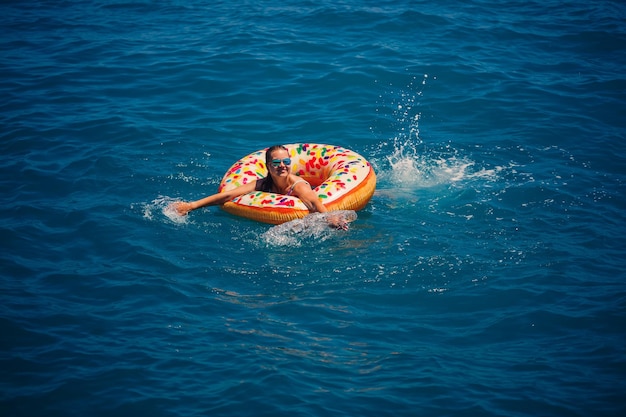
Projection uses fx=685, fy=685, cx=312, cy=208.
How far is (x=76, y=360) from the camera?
6.08 m

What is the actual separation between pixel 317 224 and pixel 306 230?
0.49 ft

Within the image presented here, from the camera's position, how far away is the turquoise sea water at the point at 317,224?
586cm

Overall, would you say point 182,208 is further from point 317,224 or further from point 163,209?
point 317,224

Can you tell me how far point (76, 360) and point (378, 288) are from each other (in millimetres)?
3012

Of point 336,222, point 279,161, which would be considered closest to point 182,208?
point 279,161

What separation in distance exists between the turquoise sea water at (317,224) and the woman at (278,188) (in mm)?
241

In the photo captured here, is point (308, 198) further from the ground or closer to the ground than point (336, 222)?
further from the ground

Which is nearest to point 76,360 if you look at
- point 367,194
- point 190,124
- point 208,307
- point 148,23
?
point 208,307

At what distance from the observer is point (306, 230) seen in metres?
8.13

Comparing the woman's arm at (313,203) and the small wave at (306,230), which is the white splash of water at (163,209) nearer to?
the small wave at (306,230)

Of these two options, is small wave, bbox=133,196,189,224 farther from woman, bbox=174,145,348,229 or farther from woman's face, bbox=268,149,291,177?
woman's face, bbox=268,149,291,177

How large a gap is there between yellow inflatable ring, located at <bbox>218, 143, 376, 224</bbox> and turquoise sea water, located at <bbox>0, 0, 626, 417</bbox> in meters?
0.23

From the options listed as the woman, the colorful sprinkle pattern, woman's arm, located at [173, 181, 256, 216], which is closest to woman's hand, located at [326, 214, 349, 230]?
the woman

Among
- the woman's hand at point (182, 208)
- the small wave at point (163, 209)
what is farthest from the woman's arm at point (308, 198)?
the small wave at point (163, 209)
